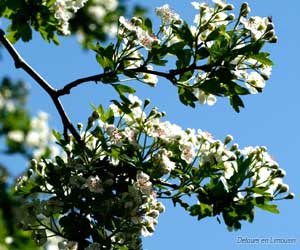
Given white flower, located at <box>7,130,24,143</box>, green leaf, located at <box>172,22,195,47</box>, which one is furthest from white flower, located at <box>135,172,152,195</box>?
white flower, located at <box>7,130,24,143</box>

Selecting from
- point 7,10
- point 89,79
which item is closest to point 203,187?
point 89,79

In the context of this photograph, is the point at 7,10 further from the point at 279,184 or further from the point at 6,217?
the point at 6,217

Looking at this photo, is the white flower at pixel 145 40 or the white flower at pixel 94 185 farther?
the white flower at pixel 145 40

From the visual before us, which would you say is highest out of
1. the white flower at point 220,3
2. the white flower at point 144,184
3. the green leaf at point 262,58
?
the white flower at point 220,3

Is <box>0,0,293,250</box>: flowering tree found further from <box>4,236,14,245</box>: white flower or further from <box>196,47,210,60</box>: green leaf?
<box>4,236,14,245</box>: white flower

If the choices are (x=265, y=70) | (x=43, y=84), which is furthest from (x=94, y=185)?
(x=265, y=70)

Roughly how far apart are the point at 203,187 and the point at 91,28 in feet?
3.06

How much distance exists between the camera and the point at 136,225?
124 inches

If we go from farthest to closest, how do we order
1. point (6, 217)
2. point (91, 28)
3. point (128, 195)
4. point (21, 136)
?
1. point (91, 28)
2. point (128, 195)
3. point (21, 136)
4. point (6, 217)

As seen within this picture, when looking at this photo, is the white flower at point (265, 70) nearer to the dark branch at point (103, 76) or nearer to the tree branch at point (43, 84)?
the dark branch at point (103, 76)

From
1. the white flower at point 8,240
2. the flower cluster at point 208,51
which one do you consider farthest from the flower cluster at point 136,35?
the white flower at point 8,240

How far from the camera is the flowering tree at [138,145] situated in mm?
3170

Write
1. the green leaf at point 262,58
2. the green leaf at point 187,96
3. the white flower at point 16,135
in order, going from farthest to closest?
the green leaf at point 187,96
the green leaf at point 262,58
the white flower at point 16,135

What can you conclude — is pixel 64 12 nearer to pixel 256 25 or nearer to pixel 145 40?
pixel 145 40
